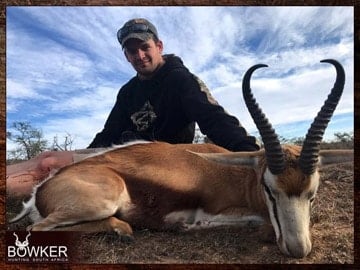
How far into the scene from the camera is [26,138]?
14.5 feet

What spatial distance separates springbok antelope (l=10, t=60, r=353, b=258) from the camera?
4.06m

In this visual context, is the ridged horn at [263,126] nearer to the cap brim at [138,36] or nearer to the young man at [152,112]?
the young man at [152,112]

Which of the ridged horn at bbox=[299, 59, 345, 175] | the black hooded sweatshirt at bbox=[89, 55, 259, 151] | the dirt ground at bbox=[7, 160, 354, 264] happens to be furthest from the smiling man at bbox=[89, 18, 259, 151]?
the dirt ground at bbox=[7, 160, 354, 264]

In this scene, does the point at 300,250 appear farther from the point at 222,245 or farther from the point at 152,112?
the point at 152,112

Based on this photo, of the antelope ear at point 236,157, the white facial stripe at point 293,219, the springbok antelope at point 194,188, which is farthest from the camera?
the antelope ear at point 236,157

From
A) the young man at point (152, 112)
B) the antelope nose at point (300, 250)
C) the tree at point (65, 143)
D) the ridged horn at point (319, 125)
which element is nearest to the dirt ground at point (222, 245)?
the antelope nose at point (300, 250)

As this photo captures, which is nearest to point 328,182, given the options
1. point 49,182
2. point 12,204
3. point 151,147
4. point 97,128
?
point 151,147

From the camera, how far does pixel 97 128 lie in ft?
14.9

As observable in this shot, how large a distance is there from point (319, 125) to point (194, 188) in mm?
1154

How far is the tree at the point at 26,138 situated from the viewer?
4.44 m

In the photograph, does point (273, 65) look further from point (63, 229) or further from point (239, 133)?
point (63, 229)

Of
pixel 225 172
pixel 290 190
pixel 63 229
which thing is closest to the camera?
pixel 290 190

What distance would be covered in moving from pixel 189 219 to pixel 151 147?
2.32ft

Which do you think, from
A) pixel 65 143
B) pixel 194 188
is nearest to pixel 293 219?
pixel 194 188
